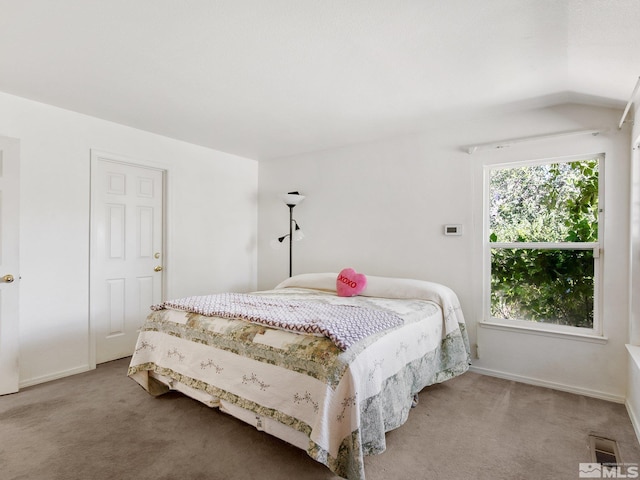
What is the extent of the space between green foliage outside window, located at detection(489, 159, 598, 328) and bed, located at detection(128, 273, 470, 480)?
588 mm

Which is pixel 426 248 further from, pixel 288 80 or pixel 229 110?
pixel 229 110

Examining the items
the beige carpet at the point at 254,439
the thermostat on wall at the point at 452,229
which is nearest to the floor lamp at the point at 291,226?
the thermostat on wall at the point at 452,229

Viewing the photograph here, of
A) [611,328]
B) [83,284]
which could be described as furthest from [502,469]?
[83,284]

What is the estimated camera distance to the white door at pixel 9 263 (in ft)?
8.41

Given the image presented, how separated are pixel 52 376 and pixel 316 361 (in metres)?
2.59

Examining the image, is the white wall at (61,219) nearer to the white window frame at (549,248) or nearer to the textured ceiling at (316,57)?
the textured ceiling at (316,57)

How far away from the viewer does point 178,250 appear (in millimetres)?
3820

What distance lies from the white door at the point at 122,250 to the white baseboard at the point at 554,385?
331 cm

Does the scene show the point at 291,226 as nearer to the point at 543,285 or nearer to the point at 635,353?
the point at 543,285

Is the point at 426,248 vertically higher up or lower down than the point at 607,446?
higher up

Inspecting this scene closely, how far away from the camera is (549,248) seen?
2.82 m

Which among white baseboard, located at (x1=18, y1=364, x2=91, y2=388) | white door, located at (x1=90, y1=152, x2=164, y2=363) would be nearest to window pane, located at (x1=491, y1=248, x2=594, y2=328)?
white door, located at (x1=90, y1=152, x2=164, y2=363)

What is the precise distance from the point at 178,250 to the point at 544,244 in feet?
11.7

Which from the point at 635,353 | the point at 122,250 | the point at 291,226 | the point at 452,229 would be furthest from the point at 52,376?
the point at 635,353
